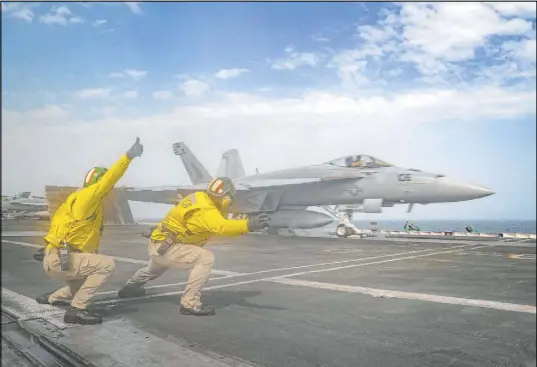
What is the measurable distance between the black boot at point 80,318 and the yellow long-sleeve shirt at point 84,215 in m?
0.78

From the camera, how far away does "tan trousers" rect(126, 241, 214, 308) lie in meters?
4.70

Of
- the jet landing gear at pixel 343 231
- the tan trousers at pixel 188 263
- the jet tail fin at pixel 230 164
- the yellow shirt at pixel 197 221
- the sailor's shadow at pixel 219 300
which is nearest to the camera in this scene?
the yellow shirt at pixel 197 221

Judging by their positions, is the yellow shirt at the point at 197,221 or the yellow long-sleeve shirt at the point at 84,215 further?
the yellow shirt at the point at 197,221

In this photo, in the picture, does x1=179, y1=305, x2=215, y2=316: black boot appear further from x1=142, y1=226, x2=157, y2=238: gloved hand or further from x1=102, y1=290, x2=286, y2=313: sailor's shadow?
x1=142, y1=226, x2=157, y2=238: gloved hand

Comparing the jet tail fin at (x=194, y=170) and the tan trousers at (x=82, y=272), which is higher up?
the jet tail fin at (x=194, y=170)

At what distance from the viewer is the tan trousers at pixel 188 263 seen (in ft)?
15.4

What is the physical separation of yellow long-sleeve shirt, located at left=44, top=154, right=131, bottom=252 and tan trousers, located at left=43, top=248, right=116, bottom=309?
0.59ft

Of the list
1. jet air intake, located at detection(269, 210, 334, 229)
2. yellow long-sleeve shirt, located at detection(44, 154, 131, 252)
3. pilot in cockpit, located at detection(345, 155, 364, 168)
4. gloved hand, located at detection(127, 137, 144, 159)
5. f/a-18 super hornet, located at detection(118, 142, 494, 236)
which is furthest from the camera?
f/a-18 super hornet, located at detection(118, 142, 494, 236)

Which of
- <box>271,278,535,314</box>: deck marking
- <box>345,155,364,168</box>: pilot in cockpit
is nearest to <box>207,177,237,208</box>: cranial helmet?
<box>271,278,535,314</box>: deck marking

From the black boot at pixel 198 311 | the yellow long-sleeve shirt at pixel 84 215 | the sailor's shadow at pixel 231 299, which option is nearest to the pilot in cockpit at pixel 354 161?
the sailor's shadow at pixel 231 299

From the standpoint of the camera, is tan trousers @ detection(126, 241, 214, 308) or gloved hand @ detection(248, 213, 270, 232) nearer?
gloved hand @ detection(248, 213, 270, 232)

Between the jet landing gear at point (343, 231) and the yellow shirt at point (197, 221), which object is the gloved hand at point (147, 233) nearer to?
the yellow shirt at point (197, 221)

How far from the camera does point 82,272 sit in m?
4.33

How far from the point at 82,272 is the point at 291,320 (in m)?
2.49
